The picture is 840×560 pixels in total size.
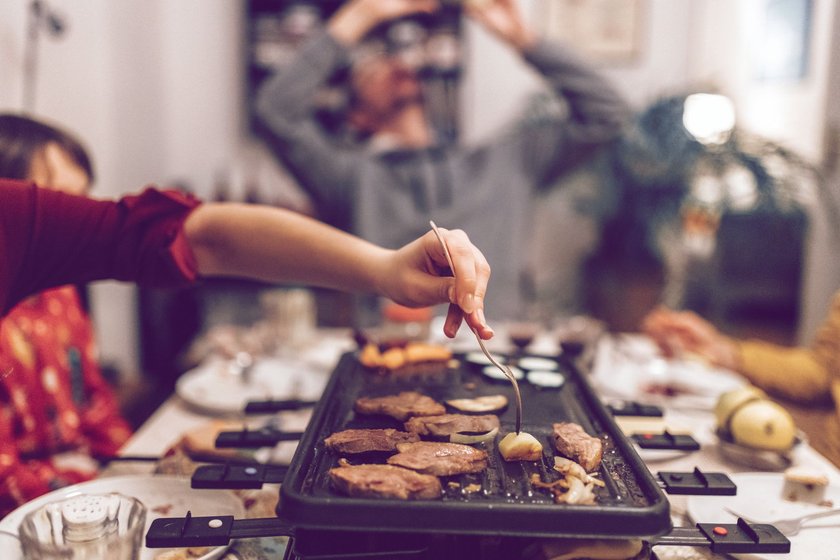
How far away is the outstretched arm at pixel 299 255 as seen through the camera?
1010 millimetres

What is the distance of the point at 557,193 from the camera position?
3.78m

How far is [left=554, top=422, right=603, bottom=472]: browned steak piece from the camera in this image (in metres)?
0.78

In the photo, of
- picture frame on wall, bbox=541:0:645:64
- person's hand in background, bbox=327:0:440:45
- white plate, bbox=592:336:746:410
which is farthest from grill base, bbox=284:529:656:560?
picture frame on wall, bbox=541:0:645:64

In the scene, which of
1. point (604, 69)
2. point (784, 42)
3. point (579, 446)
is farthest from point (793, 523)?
point (784, 42)

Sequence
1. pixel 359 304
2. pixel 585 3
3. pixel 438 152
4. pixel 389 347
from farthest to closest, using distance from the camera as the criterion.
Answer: pixel 585 3 < pixel 438 152 < pixel 359 304 < pixel 389 347

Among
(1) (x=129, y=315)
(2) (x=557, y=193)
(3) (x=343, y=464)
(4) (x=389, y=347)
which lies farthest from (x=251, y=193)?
(3) (x=343, y=464)

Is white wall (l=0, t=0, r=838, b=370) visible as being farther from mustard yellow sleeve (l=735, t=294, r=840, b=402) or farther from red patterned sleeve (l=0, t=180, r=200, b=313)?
red patterned sleeve (l=0, t=180, r=200, b=313)

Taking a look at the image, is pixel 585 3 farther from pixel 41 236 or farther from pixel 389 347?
pixel 41 236

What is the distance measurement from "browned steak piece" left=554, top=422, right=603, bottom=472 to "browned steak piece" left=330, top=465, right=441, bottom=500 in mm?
178

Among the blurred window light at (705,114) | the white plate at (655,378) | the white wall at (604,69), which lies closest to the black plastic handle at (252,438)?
the white plate at (655,378)

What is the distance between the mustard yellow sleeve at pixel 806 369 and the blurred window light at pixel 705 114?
1.64 meters

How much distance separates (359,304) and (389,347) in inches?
48.6

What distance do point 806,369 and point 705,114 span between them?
6.03 feet

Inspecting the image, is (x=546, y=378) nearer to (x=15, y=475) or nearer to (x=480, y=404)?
(x=480, y=404)
